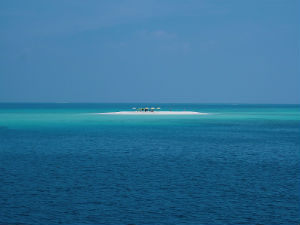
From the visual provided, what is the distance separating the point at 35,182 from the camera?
22.2 meters

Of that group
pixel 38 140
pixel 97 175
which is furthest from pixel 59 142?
pixel 97 175

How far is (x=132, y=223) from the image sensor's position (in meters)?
15.8

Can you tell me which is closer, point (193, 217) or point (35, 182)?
point (193, 217)

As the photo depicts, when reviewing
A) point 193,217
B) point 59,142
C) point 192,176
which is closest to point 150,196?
point 193,217

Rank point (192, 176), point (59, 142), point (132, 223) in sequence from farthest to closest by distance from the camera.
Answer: point (59, 142) → point (192, 176) → point (132, 223)

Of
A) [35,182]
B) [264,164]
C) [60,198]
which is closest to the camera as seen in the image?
[60,198]

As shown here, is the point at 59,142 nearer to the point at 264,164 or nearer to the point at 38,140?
the point at 38,140

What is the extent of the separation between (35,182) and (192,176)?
9896 mm

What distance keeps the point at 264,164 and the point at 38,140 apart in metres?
28.0

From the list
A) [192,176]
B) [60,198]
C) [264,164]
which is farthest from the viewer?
[264,164]

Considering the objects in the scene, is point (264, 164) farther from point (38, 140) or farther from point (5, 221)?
point (38, 140)

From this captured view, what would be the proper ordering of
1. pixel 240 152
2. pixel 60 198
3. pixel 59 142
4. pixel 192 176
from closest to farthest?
pixel 60 198 → pixel 192 176 → pixel 240 152 → pixel 59 142

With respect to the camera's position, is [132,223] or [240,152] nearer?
[132,223]

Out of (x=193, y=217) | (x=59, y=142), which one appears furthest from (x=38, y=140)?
(x=193, y=217)
